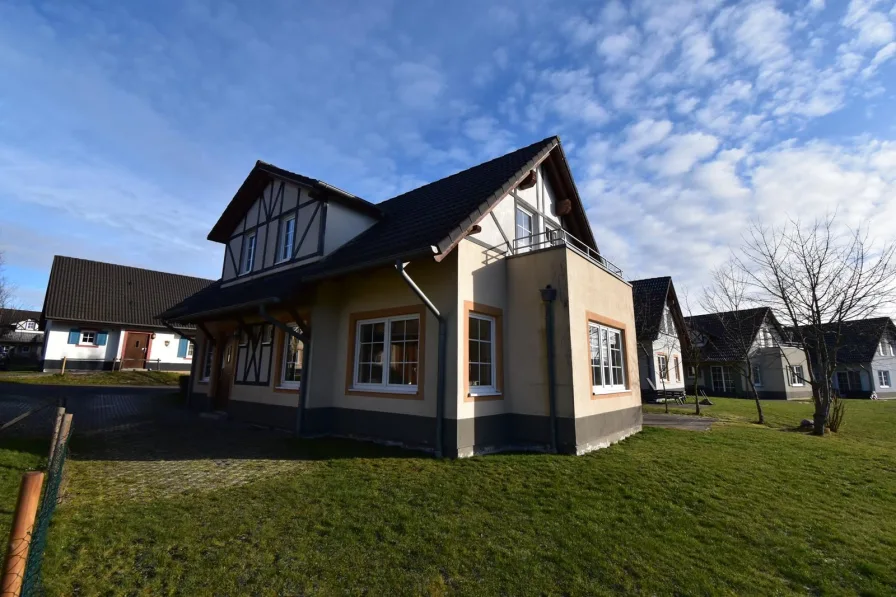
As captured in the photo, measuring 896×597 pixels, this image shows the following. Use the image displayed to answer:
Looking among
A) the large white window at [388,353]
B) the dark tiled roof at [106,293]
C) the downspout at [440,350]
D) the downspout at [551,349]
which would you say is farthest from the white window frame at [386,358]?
the dark tiled roof at [106,293]

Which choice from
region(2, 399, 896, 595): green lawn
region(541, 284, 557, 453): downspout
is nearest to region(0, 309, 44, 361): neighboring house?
region(2, 399, 896, 595): green lawn

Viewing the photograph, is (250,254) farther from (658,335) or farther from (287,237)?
(658,335)

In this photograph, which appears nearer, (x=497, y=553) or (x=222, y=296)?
(x=497, y=553)

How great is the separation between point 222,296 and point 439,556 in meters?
11.5

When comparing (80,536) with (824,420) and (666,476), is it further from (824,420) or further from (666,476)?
(824,420)

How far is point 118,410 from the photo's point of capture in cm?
1255

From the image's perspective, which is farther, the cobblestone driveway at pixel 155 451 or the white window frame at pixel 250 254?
the white window frame at pixel 250 254

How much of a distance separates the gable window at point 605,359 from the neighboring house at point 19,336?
42.2 meters

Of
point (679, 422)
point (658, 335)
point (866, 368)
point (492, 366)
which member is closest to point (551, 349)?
point (492, 366)

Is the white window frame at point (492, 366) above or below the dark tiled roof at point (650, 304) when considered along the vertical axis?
below

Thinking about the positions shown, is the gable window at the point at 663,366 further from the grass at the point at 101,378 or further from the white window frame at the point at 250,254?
the grass at the point at 101,378

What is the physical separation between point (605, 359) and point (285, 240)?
928 centimetres

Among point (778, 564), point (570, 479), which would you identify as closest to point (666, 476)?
point (570, 479)

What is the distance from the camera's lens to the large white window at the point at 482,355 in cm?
809
